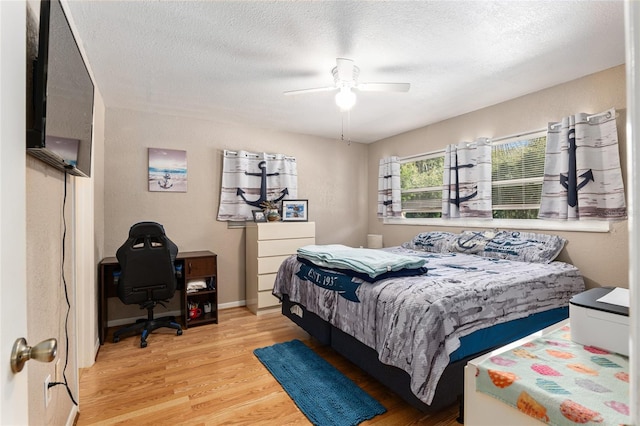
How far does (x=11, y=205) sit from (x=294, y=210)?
11.5 ft

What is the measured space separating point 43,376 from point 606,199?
375 cm

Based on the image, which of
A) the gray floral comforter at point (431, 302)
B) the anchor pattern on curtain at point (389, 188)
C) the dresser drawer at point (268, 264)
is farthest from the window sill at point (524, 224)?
the dresser drawer at point (268, 264)

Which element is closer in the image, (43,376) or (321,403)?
(43,376)

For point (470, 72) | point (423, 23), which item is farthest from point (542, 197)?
point (423, 23)

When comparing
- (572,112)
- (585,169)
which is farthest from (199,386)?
(572,112)

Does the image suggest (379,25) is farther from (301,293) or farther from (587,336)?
(301,293)

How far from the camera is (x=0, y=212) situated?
55 cm

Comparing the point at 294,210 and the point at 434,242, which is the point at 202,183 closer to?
the point at 294,210

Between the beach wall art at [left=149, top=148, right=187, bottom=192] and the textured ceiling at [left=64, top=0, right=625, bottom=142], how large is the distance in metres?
0.56

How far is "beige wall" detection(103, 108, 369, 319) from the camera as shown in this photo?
337 centimetres

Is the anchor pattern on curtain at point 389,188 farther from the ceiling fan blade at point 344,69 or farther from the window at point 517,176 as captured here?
the ceiling fan blade at point 344,69

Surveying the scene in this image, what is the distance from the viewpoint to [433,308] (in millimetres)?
1648

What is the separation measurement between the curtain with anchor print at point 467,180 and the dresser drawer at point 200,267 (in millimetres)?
2839

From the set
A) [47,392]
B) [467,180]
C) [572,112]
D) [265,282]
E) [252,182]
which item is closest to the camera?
[47,392]
